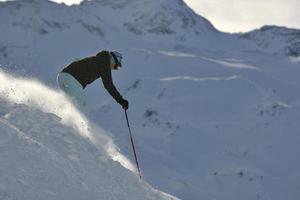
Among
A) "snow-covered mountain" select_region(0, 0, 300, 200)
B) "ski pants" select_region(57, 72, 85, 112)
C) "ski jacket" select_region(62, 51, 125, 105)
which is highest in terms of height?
"ski jacket" select_region(62, 51, 125, 105)

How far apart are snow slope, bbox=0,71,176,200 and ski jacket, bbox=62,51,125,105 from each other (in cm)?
92

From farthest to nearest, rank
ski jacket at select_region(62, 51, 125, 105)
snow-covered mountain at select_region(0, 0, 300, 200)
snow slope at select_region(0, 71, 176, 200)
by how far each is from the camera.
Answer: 1. snow-covered mountain at select_region(0, 0, 300, 200)
2. ski jacket at select_region(62, 51, 125, 105)
3. snow slope at select_region(0, 71, 176, 200)

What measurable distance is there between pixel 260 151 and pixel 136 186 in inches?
3256

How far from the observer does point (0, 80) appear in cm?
1578

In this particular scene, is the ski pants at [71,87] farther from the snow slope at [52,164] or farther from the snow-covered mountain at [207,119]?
the snow-covered mountain at [207,119]

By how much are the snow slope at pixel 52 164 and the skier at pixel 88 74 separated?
0.67 metres

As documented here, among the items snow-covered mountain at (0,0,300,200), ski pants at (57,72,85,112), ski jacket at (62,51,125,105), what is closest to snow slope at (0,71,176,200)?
ski pants at (57,72,85,112)

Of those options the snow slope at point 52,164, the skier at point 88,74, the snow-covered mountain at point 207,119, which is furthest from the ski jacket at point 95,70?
the snow-covered mountain at point 207,119

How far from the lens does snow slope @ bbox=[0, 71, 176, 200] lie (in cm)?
968

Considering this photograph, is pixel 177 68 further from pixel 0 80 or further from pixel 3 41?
pixel 0 80

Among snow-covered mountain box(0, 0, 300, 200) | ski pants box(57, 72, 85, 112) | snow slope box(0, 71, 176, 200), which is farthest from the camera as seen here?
snow-covered mountain box(0, 0, 300, 200)

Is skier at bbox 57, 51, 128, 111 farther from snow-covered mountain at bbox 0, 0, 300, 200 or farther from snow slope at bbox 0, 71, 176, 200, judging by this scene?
snow-covered mountain at bbox 0, 0, 300, 200

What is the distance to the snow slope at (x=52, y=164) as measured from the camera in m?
9.68

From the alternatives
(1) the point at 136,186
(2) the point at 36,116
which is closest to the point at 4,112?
(2) the point at 36,116
